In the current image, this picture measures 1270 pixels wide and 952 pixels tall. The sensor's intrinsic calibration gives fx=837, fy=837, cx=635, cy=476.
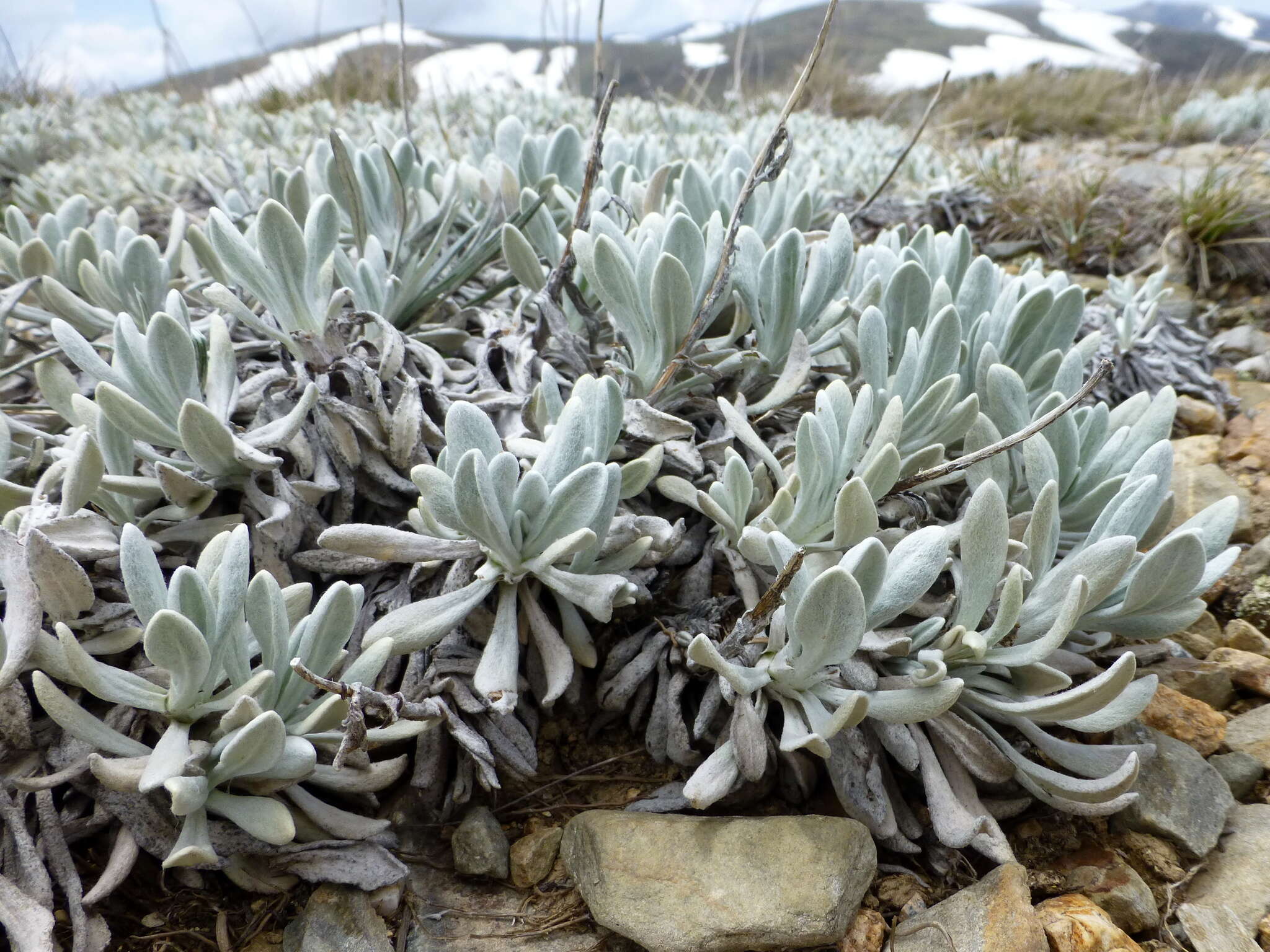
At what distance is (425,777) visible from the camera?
1.40 meters

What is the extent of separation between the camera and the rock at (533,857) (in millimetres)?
1396

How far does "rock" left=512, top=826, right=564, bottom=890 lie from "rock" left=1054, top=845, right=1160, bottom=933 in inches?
32.5

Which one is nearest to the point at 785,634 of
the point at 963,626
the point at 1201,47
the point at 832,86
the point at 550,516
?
the point at 963,626

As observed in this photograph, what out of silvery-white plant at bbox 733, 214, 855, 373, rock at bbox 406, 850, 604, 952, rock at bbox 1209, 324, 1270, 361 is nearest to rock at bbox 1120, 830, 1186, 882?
rock at bbox 406, 850, 604, 952

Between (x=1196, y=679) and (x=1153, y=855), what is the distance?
1.50ft

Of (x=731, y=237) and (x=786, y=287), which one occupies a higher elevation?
(x=731, y=237)

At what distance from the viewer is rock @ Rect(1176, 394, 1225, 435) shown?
102 inches

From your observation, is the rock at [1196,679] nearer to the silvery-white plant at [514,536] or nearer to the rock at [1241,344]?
the silvery-white plant at [514,536]

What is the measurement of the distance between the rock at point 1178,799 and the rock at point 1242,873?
0.10ft

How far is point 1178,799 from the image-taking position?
143cm

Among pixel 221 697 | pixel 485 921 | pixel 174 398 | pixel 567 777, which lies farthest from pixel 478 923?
pixel 174 398

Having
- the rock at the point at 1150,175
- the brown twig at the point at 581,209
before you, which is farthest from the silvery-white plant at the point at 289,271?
the rock at the point at 1150,175

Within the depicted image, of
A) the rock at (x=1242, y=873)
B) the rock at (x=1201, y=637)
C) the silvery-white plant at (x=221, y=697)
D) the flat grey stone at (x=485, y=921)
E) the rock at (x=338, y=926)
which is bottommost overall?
the flat grey stone at (x=485, y=921)

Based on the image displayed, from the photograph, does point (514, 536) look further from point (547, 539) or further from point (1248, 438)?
point (1248, 438)
